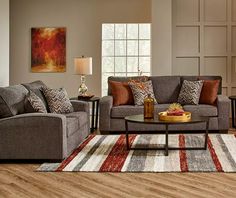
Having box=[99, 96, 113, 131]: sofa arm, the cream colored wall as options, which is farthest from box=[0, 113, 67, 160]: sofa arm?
the cream colored wall

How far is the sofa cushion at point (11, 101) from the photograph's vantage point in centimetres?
546

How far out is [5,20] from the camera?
8484 millimetres

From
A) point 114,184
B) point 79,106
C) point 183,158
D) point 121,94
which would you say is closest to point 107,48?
point 121,94

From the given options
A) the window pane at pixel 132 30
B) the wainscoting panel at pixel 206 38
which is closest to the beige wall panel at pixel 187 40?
the wainscoting panel at pixel 206 38

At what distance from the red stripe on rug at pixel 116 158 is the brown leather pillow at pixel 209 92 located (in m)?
1.58

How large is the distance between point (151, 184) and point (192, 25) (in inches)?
223

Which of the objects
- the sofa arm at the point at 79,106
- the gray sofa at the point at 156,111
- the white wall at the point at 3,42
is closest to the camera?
the sofa arm at the point at 79,106

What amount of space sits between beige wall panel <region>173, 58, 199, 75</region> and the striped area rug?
113 inches

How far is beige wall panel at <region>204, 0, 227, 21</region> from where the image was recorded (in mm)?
9383

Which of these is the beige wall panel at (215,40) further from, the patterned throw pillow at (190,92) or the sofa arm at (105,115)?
the sofa arm at (105,115)

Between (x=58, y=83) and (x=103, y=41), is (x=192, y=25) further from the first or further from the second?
(x=58, y=83)

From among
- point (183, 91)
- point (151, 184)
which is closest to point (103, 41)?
point (183, 91)

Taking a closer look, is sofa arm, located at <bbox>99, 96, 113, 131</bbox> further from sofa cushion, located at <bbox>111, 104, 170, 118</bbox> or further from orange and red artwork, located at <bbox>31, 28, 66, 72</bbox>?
orange and red artwork, located at <bbox>31, 28, 66, 72</bbox>

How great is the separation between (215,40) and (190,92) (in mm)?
2167
